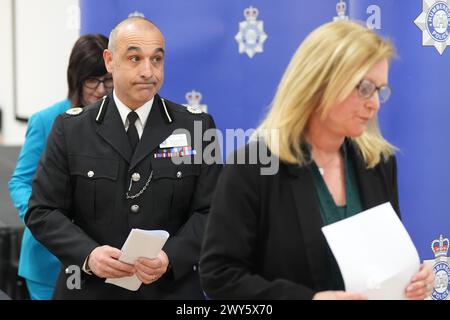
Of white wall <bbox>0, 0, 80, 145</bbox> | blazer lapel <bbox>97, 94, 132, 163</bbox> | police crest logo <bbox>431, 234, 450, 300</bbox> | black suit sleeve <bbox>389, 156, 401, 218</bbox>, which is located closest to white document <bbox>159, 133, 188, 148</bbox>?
blazer lapel <bbox>97, 94, 132, 163</bbox>

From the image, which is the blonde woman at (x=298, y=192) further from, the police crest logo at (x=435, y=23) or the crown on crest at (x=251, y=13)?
the crown on crest at (x=251, y=13)

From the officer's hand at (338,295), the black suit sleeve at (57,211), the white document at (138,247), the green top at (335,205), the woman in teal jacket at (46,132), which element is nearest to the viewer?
the officer's hand at (338,295)

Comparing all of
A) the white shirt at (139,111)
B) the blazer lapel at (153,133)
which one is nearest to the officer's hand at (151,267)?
the blazer lapel at (153,133)

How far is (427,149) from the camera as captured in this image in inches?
120

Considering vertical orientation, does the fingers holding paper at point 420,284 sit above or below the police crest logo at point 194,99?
below

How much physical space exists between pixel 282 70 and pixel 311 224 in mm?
1479

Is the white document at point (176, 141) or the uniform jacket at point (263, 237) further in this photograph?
the white document at point (176, 141)

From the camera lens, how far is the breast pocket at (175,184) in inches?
101

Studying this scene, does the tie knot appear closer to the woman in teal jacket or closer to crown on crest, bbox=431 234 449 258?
the woman in teal jacket

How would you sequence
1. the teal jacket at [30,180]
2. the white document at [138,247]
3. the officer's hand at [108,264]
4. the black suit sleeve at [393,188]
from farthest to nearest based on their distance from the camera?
the teal jacket at [30,180], the officer's hand at [108,264], the white document at [138,247], the black suit sleeve at [393,188]

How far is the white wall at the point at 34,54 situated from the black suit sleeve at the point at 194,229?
2926 millimetres

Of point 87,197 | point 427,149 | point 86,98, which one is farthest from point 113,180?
point 427,149

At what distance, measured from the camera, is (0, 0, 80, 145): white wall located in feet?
20.0

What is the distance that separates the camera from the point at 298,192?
6.16ft
